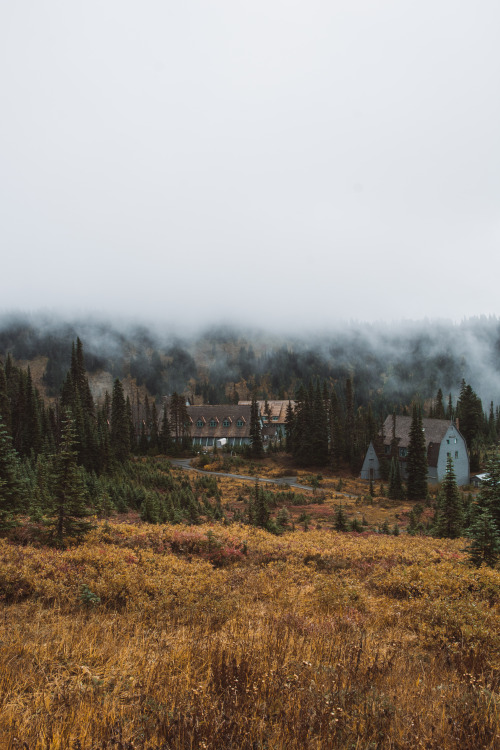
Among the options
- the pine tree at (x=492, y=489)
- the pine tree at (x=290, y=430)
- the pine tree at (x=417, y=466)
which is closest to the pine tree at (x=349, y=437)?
the pine tree at (x=290, y=430)

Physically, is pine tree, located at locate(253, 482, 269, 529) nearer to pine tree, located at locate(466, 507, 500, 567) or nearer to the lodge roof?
pine tree, located at locate(466, 507, 500, 567)

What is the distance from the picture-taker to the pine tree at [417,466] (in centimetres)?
4894

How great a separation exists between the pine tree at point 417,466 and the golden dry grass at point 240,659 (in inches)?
1653

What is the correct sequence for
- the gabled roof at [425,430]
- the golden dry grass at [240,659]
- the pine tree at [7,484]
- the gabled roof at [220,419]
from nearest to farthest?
the golden dry grass at [240,659] < the pine tree at [7,484] < the gabled roof at [425,430] < the gabled roof at [220,419]

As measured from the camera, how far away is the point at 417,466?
49.9 metres

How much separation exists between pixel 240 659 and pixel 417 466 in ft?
169

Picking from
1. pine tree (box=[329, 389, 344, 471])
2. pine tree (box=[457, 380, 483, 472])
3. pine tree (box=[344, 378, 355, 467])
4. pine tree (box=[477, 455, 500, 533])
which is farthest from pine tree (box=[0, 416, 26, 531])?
pine tree (box=[457, 380, 483, 472])

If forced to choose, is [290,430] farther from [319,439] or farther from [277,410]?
[277,410]

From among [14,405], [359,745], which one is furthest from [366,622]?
[14,405]

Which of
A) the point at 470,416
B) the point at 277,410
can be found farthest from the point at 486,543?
the point at 277,410

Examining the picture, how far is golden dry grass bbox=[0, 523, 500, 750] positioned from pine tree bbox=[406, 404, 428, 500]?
42.0 m

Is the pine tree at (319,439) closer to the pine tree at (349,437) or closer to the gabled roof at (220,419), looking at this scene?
the pine tree at (349,437)

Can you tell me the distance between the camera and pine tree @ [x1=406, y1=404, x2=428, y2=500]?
161ft

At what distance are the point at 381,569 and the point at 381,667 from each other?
334 inches
